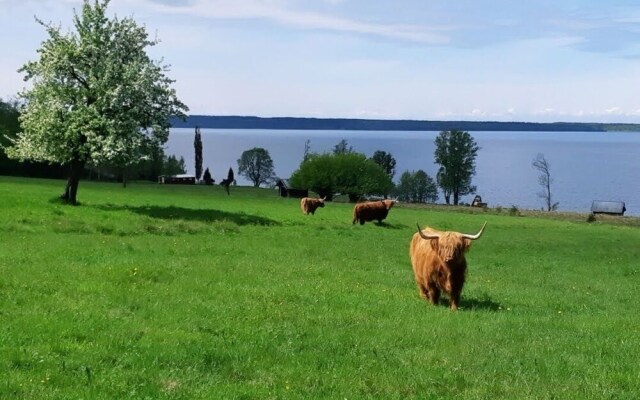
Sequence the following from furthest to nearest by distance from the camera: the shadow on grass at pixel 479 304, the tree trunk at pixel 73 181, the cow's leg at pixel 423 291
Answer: the tree trunk at pixel 73 181 → the cow's leg at pixel 423 291 → the shadow on grass at pixel 479 304

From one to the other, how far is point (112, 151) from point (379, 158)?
119m

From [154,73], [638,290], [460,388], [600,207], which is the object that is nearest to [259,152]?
[600,207]

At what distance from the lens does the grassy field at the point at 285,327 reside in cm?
771

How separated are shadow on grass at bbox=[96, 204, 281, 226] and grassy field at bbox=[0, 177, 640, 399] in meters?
9.54

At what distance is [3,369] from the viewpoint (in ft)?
24.2

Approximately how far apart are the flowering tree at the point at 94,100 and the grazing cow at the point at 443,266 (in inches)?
848

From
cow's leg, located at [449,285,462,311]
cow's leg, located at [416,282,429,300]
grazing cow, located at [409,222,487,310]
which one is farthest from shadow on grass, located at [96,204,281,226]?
cow's leg, located at [449,285,462,311]

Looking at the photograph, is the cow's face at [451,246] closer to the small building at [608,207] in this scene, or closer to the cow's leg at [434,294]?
the cow's leg at [434,294]

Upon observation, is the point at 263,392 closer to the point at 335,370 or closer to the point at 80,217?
the point at 335,370

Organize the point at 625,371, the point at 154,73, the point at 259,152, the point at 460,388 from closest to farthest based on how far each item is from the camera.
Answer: the point at 460,388, the point at 625,371, the point at 154,73, the point at 259,152

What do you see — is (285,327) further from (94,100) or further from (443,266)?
(94,100)

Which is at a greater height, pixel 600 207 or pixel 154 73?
pixel 154 73

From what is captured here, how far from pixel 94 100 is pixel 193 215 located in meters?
7.35

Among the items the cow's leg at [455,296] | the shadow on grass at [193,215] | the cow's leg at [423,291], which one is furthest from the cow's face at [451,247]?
the shadow on grass at [193,215]
